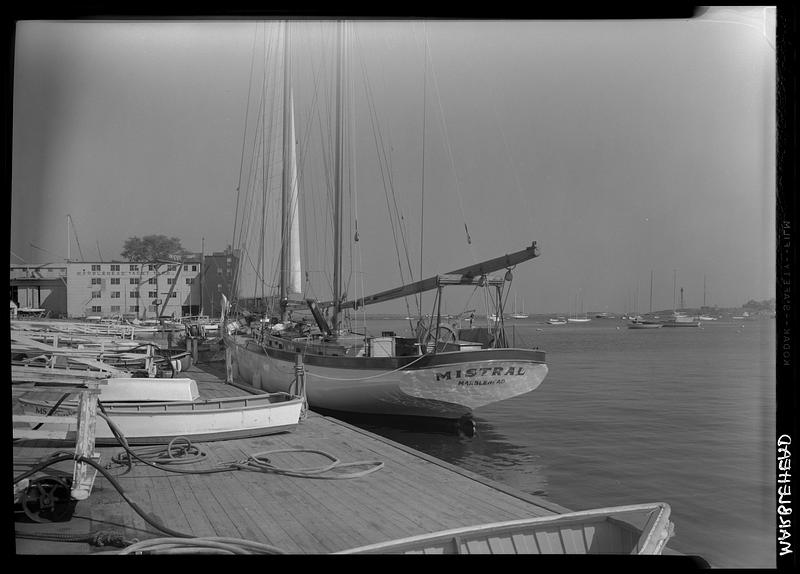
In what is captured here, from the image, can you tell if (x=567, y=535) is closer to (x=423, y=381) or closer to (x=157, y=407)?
(x=157, y=407)

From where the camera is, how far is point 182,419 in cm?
724

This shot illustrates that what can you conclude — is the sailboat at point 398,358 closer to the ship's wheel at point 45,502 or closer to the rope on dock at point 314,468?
the rope on dock at point 314,468

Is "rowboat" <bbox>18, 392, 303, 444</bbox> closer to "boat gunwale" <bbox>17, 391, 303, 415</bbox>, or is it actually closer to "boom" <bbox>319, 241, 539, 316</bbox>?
"boat gunwale" <bbox>17, 391, 303, 415</bbox>

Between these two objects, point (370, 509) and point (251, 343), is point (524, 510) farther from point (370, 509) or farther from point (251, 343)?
point (251, 343)

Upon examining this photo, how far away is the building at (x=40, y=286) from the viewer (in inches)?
259

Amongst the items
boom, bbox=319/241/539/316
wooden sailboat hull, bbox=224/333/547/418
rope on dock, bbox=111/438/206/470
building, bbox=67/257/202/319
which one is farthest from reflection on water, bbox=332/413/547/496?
building, bbox=67/257/202/319

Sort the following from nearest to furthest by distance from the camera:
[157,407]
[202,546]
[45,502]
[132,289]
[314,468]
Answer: [202,546], [45,502], [314,468], [157,407], [132,289]

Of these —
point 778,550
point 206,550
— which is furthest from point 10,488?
point 778,550

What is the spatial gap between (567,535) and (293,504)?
2.21 m

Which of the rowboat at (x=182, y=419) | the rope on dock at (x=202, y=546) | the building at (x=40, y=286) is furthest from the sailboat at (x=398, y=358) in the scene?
the rope on dock at (x=202, y=546)

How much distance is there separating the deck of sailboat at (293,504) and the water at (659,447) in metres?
1.78

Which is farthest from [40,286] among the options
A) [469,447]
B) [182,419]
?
[469,447]

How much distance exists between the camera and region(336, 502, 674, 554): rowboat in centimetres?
389

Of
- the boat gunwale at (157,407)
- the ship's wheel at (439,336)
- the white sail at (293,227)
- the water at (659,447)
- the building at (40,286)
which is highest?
the white sail at (293,227)
